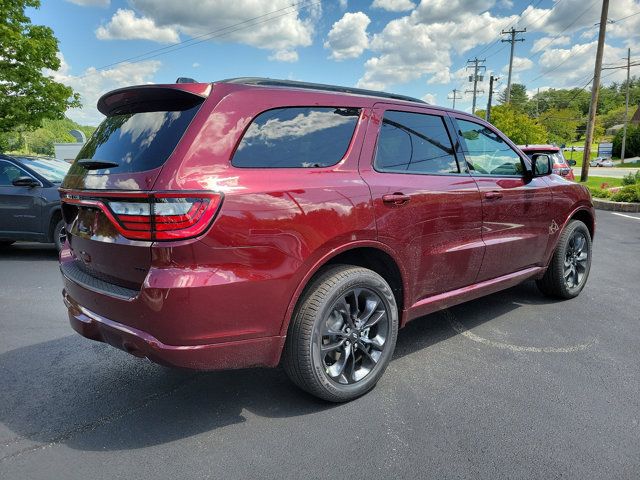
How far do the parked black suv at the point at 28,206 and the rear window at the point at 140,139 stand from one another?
16.7 ft

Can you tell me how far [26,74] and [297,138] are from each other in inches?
695

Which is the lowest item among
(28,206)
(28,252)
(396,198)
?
(28,252)

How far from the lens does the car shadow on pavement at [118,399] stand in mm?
2545

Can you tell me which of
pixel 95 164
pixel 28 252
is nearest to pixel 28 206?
pixel 28 252

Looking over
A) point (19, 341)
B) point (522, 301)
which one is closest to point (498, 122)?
point (522, 301)

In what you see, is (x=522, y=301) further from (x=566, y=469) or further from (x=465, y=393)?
(x=566, y=469)

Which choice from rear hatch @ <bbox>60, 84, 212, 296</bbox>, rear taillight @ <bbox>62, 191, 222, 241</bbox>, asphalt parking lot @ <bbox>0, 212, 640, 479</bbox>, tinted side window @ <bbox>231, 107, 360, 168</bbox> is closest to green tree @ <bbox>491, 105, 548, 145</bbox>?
asphalt parking lot @ <bbox>0, 212, 640, 479</bbox>

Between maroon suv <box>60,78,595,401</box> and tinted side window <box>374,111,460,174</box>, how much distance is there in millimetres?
14

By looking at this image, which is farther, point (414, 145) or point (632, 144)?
point (632, 144)

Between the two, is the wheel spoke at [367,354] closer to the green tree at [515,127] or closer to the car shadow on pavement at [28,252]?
the car shadow on pavement at [28,252]

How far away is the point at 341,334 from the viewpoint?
9.14 feet

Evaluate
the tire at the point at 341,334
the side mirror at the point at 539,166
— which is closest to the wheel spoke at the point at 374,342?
the tire at the point at 341,334

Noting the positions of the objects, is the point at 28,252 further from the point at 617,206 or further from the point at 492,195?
the point at 617,206

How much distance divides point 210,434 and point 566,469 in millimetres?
1770
